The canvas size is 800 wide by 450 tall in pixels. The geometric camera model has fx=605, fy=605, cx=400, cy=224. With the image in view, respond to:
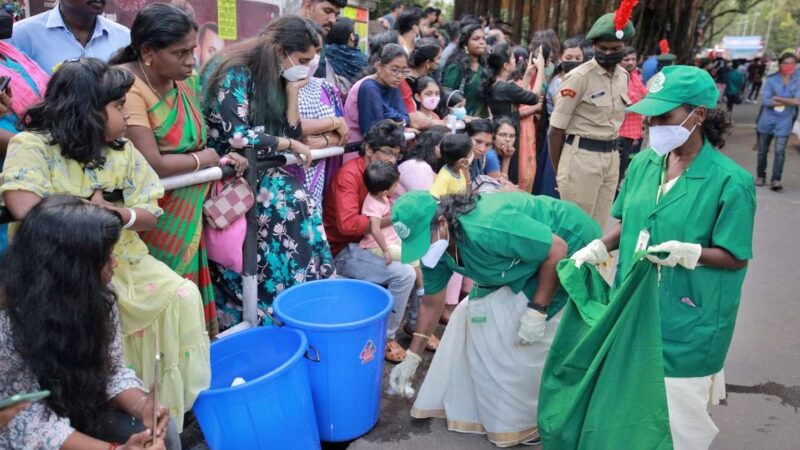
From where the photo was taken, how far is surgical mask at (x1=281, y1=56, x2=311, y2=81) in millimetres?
2902

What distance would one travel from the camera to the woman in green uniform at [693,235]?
7.13ft

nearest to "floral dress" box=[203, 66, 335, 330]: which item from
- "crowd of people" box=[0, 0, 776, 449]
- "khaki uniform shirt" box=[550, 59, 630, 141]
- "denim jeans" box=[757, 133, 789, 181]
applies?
"crowd of people" box=[0, 0, 776, 449]

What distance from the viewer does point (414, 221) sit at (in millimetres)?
2529

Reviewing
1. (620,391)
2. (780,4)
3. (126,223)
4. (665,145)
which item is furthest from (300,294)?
(780,4)

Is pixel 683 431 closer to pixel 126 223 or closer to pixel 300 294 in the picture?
pixel 300 294

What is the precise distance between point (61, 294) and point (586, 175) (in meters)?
3.76

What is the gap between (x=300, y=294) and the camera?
2.82 metres

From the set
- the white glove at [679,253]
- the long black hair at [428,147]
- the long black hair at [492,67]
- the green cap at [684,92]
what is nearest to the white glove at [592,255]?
the white glove at [679,253]

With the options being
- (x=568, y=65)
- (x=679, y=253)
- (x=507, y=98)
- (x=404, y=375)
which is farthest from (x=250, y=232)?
(x=568, y=65)

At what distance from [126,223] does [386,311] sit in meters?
1.12

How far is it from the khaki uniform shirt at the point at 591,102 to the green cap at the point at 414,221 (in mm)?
2258

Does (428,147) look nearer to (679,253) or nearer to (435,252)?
(435,252)

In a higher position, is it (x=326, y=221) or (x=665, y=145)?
(x=665, y=145)

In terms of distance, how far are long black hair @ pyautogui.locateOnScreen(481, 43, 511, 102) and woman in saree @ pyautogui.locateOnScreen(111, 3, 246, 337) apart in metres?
3.51
